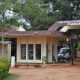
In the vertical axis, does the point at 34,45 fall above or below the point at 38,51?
above

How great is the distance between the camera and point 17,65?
30125 millimetres

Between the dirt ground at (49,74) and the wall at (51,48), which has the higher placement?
the wall at (51,48)

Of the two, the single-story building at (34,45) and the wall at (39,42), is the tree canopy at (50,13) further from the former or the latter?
the single-story building at (34,45)

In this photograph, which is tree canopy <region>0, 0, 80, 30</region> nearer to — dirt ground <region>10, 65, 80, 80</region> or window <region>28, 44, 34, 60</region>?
window <region>28, 44, 34, 60</region>

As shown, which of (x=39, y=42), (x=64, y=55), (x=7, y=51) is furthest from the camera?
(x=64, y=55)

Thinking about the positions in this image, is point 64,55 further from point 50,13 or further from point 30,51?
point 50,13

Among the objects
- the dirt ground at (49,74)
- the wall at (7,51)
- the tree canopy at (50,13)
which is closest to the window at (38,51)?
the wall at (7,51)

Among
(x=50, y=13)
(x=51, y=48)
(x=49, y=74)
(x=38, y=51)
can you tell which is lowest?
(x=49, y=74)

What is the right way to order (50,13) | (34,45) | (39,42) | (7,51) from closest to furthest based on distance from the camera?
(7,51), (39,42), (34,45), (50,13)

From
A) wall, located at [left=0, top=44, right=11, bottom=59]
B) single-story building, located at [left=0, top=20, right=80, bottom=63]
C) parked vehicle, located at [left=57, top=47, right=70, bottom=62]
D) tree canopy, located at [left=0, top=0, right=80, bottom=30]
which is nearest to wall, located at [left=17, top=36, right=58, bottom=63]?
single-story building, located at [left=0, top=20, right=80, bottom=63]

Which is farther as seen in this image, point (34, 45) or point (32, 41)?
point (32, 41)

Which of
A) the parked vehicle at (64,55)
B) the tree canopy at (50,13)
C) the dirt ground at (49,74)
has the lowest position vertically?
the dirt ground at (49,74)

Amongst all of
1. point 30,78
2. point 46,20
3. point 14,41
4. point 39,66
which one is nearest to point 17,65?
point 39,66

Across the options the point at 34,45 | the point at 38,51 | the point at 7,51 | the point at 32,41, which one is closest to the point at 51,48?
the point at 38,51
